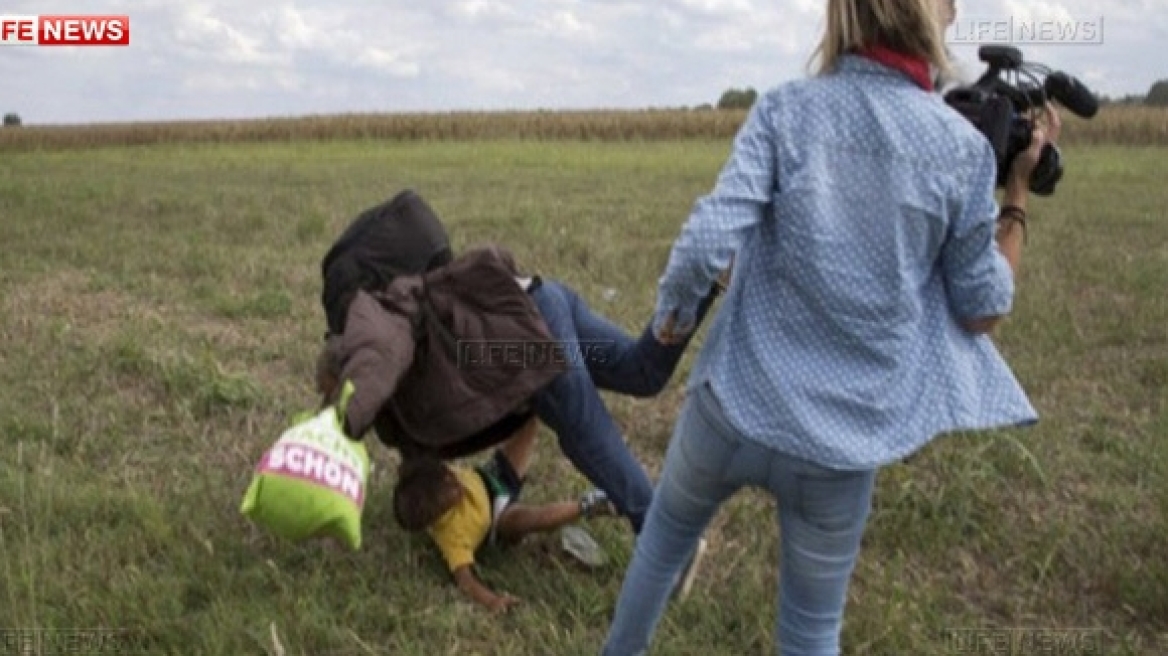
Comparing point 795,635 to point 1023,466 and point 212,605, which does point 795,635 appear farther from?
point 1023,466

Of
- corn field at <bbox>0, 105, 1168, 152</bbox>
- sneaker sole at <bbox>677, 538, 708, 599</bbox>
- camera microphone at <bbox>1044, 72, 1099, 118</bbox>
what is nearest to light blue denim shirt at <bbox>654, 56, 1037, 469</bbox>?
camera microphone at <bbox>1044, 72, 1099, 118</bbox>

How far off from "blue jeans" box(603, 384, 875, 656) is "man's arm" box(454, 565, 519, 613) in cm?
71

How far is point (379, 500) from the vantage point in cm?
367

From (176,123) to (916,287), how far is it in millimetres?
38807

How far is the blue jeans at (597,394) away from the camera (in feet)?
10.3

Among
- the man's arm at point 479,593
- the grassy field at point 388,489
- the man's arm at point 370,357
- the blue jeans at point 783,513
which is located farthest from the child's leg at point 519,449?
the blue jeans at point 783,513

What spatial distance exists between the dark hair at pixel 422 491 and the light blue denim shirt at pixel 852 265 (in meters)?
1.26

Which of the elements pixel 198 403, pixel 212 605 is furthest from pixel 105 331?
pixel 212 605

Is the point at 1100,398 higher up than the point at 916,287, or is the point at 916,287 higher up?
the point at 916,287

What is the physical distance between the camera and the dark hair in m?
3.16

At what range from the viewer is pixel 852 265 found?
78.9 inches

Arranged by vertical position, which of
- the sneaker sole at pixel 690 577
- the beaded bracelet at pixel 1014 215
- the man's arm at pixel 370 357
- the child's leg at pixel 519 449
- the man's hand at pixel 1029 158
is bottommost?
the sneaker sole at pixel 690 577

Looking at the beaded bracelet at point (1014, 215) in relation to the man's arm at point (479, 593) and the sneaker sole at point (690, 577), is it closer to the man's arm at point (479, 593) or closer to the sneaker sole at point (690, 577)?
the sneaker sole at point (690, 577)

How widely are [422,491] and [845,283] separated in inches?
61.2
